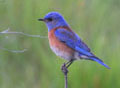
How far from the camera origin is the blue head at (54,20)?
16.0 ft

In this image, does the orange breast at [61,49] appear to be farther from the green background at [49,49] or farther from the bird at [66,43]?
the green background at [49,49]

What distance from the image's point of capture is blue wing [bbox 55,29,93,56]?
4582 millimetres

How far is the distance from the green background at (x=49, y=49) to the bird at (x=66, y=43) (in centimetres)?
24

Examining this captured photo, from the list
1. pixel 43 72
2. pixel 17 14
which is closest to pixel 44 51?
pixel 43 72

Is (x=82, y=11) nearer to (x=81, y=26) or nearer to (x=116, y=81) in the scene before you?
→ (x=81, y=26)

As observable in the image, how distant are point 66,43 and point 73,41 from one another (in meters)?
0.08

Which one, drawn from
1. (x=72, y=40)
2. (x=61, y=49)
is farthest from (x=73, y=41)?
(x=61, y=49)

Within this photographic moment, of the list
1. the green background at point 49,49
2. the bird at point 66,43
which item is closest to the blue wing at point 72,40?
the bird at point 66,43

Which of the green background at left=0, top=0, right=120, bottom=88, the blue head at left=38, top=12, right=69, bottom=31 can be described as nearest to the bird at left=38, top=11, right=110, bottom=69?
the blue head at left=38, top=12, right=69, bottom=31

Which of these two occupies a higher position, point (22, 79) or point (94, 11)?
point (94, 11)

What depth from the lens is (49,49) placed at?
548 centimetres

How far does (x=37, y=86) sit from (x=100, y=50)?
2.37 ft

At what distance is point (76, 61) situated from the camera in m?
4.94

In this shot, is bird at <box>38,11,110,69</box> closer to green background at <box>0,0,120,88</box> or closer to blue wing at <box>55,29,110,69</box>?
blue wing at <box>55,29,110,69</box>
